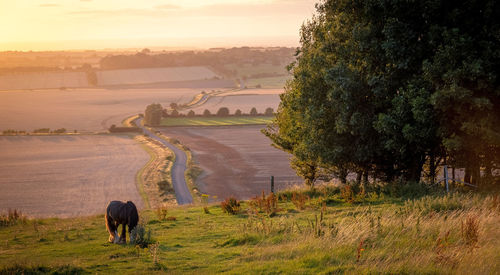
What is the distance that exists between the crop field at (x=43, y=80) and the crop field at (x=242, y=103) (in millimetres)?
72897

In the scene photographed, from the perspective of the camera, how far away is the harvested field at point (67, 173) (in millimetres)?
38094

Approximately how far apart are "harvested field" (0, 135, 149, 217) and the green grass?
58.9 ft

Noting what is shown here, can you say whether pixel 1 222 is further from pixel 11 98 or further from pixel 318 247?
pixel 11 98

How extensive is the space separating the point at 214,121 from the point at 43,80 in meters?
113

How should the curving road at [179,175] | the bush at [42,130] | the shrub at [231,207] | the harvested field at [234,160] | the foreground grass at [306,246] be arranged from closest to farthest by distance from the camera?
the foreground grass at [306,246]
the shrub at [231,207]
the curving road at [179,175]
the harvested field at [234,160]
the bush at [42,130]

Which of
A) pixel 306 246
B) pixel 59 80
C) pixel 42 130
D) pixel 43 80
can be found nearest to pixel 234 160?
pixel 42 130

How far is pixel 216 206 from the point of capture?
2395 cm

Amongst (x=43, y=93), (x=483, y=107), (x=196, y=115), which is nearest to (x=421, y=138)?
(x=483, y=107)

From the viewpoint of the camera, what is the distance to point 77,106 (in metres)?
125

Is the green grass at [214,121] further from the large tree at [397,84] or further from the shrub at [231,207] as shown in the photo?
the shrub at [231,207]

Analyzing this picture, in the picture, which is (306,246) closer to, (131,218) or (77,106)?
(131,218)

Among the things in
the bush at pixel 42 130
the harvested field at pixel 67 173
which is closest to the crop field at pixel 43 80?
the bush at pixel 42 130

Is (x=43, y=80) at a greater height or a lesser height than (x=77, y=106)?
greater

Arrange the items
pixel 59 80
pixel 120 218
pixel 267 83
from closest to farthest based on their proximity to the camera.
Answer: pixel 120 218
pixel 59 80
pixel 267 83
